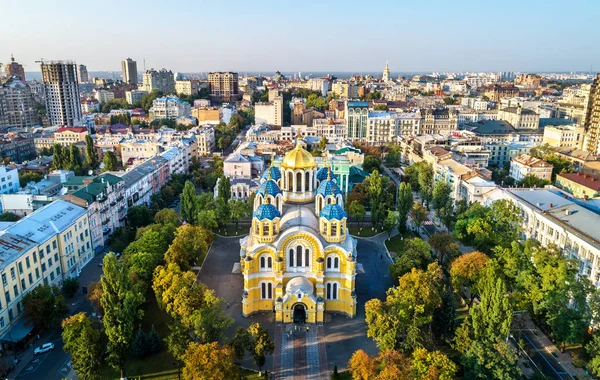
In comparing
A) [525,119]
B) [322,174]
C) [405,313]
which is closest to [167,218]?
[322,174]

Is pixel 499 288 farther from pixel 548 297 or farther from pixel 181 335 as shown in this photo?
pixel 181 335

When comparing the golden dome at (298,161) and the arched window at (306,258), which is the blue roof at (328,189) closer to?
the golden dome at (298,161)

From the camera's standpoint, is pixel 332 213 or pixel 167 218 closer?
pixel 332 213

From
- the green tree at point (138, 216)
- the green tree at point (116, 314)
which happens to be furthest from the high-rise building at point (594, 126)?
the green tree at point (116, 314)

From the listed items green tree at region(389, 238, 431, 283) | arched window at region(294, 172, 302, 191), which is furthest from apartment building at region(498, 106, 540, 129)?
Answer: arched window at region(294, 172, 302, 191)

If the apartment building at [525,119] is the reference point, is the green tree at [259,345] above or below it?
below

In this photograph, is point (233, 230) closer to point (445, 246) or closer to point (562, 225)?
point (445, 246)
